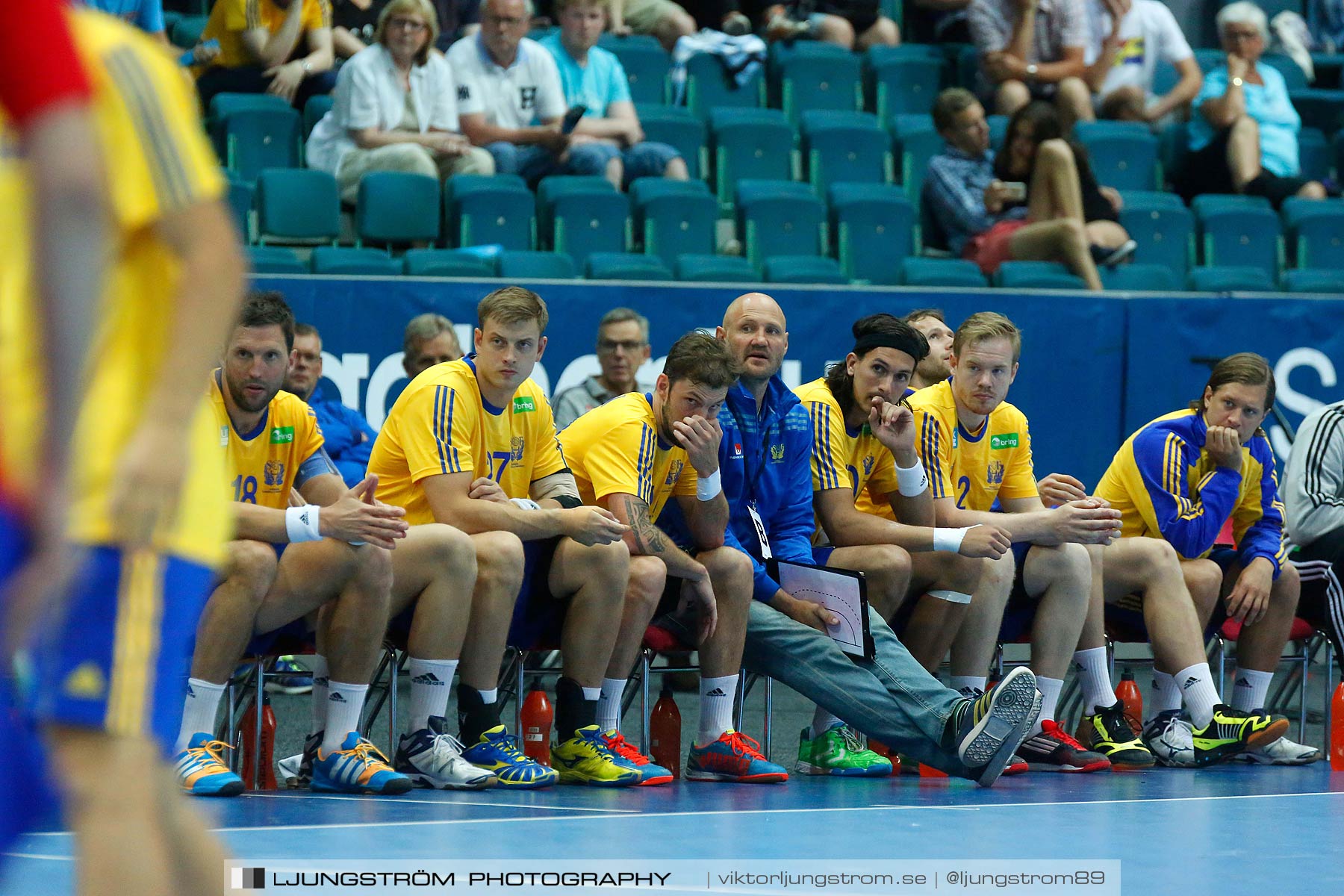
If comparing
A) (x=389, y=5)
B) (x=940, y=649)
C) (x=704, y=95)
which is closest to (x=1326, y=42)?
(x=704, y=95)

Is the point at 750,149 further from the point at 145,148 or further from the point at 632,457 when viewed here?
the point at 145,148

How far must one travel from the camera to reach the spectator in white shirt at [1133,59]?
1233 centimetres

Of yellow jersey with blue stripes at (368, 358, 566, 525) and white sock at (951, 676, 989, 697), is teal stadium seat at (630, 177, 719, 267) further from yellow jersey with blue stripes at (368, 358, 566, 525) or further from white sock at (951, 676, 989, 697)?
white sock at (951, 676, 989, 697)

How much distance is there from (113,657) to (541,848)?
2.42 m

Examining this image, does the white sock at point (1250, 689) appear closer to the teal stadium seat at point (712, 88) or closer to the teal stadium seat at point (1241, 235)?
the teal stadium seat at point (1241, 235)

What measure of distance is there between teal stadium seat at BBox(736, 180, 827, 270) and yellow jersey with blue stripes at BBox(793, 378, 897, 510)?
12.3 feet

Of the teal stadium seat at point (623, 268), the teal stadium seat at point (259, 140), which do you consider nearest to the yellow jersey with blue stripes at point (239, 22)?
the teal stadium seat at point (259, 140)

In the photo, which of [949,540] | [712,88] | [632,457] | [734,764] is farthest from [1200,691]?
[712,88]

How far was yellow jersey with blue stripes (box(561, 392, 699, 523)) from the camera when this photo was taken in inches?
235

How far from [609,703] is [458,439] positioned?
41.5 inches

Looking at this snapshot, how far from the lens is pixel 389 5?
9.72 meters

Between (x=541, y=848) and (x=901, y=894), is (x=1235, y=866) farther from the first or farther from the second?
(x=541, y=848)

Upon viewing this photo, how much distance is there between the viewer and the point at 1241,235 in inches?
446

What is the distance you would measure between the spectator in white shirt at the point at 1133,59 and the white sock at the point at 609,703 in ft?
26.0
